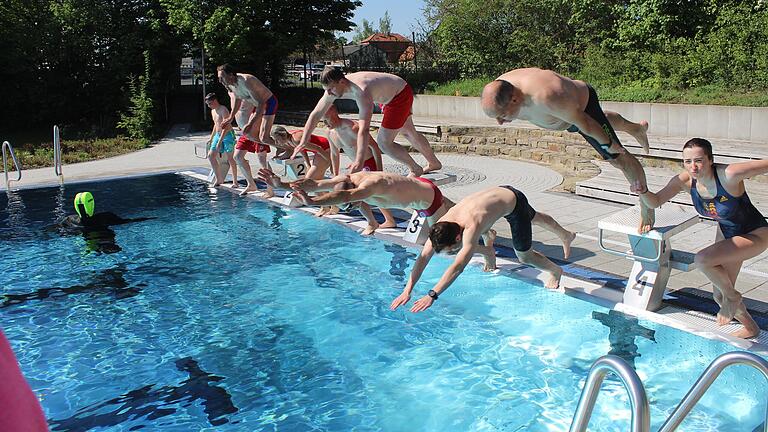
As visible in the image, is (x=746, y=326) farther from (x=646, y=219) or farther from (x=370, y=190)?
(x=370, y=190)

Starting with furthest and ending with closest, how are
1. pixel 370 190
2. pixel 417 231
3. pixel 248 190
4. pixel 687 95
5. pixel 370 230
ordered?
1. pixel 687 95
2. pixel 248 190
3. pixel 370 230
4. pixel 417 231
5. pixel 370 190

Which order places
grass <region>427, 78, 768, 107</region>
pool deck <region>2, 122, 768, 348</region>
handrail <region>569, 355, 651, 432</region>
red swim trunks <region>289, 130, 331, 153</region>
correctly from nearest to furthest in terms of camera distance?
handrail <region>569, 355, 651, 432</region>, pool deck <region>2, 122, 768, 348</region>, red swim trunks <region>289, 130, 331, 153</region>, grass <region>427, 78, 768, 107</region>

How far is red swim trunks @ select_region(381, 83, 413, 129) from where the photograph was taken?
8.45 m

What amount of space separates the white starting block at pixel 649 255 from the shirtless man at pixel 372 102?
3.30 m

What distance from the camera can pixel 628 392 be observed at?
2346 mm

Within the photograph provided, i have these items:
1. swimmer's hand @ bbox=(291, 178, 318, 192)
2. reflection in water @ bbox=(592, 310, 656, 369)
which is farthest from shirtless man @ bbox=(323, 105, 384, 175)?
reflection in water @ bbox=(592, 310, 656, 369)

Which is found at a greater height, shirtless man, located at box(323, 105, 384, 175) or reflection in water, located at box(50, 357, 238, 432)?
shirtless man, located at box(323, 105, 384, 175)

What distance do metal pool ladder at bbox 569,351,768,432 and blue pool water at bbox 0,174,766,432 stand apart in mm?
2018

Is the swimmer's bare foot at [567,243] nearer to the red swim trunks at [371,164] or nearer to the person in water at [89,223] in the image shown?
the red swim trunks at [371,164]

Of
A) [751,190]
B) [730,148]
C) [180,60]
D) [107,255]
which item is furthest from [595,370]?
[180,60]

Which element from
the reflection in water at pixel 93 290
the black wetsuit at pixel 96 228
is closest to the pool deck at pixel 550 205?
the black wetsuit at pixel 96 228

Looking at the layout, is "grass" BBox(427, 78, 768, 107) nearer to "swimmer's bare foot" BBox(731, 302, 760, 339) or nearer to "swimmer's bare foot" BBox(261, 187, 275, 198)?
"swimmer's bare foot" BBox(261, 187, 275, 198)

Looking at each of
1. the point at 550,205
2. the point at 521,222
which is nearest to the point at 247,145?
the point at 550,205

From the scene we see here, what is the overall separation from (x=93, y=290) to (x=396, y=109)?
4160 mm
